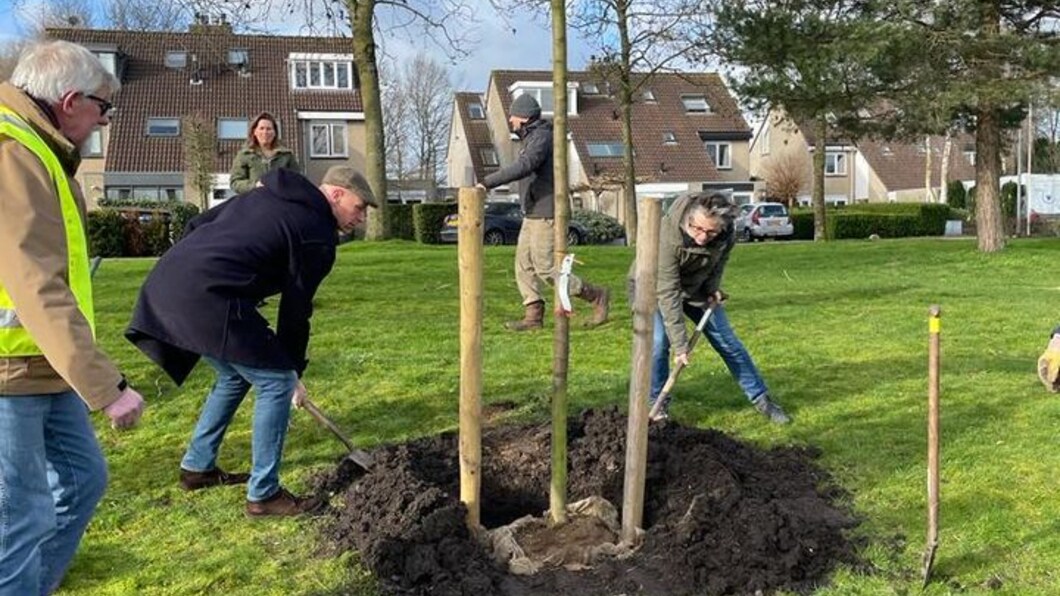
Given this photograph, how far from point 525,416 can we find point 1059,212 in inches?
1341

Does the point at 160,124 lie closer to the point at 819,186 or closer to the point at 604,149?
the point at 604,149

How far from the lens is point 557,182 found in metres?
4.03

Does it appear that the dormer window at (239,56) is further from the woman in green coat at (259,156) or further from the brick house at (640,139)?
the woman in green coat at (259,156)

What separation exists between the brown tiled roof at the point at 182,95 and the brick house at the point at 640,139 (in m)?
9.57

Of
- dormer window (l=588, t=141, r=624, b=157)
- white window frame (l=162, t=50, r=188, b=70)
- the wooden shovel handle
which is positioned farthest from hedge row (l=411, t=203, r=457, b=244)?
the wooden shovel handle

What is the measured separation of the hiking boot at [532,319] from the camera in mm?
8578

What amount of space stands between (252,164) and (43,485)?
4896 millimetres

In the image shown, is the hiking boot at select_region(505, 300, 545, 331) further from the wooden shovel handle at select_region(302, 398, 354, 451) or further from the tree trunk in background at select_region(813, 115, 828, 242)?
the tree trunk in background at select_region(813, 115, 828, 242)

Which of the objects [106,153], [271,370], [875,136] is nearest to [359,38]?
[875,136]

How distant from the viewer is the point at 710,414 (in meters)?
6.21

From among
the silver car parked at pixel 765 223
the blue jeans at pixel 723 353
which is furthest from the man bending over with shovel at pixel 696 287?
the silver car parked at pixel 765 223

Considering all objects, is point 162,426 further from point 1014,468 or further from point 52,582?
point 1014,468

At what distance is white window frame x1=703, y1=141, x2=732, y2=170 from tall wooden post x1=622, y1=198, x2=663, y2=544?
140 ft

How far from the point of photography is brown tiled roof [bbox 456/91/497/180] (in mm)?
47362
